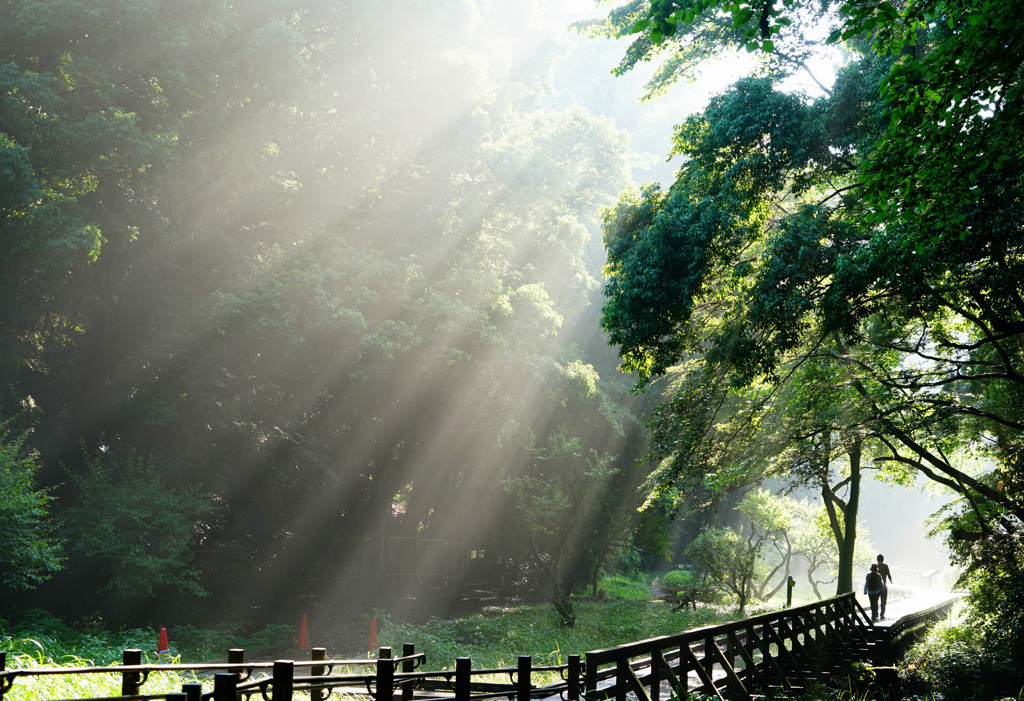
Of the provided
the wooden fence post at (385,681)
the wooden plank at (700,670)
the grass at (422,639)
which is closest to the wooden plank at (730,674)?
the wooden plank at (700,670)

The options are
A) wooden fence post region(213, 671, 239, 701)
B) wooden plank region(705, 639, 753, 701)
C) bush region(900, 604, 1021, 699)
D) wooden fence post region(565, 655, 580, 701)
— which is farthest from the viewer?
bush region(900, 604, 1021, 699)

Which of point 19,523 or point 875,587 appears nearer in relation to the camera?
point 19,523

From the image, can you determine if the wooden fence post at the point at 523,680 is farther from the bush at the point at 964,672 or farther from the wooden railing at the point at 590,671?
the bush at the point at 964,672

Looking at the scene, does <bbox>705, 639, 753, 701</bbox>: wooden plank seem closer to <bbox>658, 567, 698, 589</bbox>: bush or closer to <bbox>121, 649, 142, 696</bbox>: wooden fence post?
<bbox>121, 649, 142, 696</bbox>: wooden fence post

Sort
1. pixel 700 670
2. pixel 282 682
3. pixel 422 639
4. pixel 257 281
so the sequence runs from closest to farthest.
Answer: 1. pixel 282 682
2. pixel 700 670
3. pixel 422 639
4. pixel 257 281

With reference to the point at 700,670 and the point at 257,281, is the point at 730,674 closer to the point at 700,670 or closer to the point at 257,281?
the point at 700,670

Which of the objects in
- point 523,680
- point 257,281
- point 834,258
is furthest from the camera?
point 257,281

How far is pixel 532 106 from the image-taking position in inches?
1356

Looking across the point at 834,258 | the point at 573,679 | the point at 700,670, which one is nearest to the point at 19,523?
the point at 573,679

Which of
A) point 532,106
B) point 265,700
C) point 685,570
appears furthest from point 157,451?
point 685,570

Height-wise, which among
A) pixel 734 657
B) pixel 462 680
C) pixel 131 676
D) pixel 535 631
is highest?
pixel 131 676

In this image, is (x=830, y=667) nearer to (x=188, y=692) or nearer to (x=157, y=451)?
(x=188, y=692)

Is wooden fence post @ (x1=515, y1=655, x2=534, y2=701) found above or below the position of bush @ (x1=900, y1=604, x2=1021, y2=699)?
above

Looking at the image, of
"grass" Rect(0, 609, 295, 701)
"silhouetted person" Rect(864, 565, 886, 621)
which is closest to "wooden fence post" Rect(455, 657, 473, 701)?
"grass" Rect(0, 609, 295, 701)
